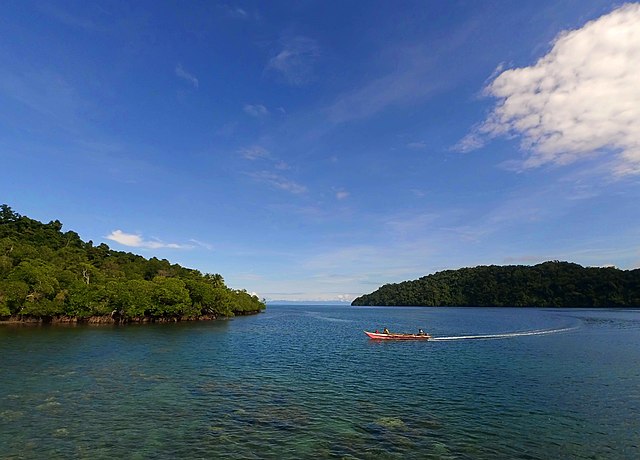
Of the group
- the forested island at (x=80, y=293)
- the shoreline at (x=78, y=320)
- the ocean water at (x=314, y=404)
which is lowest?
the ocean water at (x=314, y=404)

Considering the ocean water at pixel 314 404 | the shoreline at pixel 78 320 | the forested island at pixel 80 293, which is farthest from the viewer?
the shoreline at pixel 78 320

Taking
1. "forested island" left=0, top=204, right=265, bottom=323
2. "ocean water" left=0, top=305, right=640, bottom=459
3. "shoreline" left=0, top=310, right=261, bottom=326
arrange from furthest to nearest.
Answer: "shoreline" left=0, top=310, right=261, bottom=326 < "forested island" left=0, top=204, right=265, bottom=323 < "ocean water" left=0, top=305, right=640, bottom=459

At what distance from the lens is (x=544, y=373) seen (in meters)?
42.1

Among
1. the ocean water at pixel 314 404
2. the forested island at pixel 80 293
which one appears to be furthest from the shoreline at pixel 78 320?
the ocean water at pixel 314 404

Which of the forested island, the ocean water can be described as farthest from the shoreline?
the ocean water

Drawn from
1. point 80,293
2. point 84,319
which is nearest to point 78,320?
point 84,319

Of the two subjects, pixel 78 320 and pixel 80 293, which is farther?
pixel 78 320

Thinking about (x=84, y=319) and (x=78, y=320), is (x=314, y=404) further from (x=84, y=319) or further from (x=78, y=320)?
(x=78, y=320)

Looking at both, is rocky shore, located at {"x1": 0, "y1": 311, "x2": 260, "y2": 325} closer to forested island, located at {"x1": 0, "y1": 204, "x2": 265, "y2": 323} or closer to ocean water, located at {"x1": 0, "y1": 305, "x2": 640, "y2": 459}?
forested island, located at {"x1": 0, "y1": 204, "x2": 265, "y2": 323}

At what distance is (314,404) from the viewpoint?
28.9 metres

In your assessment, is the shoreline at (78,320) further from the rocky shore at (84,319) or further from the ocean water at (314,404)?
the ocean water at (314,404)

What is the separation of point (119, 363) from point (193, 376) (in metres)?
12.1

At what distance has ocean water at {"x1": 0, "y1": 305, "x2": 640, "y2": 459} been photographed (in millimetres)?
20641

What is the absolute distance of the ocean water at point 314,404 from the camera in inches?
813
